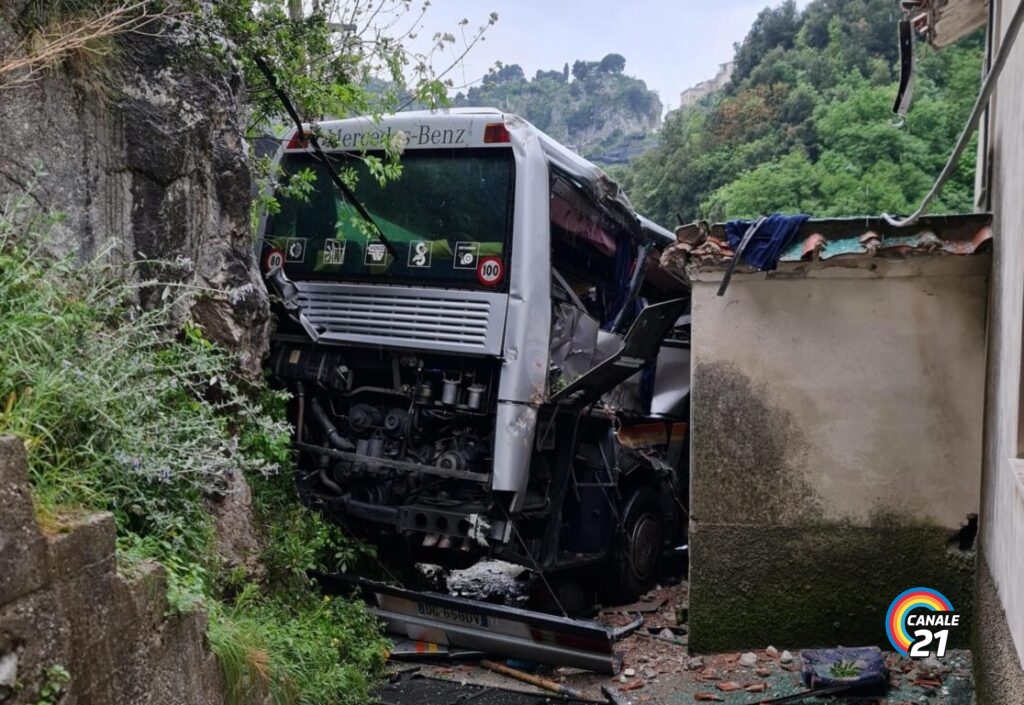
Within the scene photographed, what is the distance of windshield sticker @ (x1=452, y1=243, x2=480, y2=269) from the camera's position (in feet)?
20.3

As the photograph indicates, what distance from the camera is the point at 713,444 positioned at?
5984 millimetres

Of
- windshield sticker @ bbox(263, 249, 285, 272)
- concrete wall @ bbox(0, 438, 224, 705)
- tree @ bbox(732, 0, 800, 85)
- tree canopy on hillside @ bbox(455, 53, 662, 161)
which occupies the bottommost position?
concrete wall @ bbox(0, 438, 224, 705)

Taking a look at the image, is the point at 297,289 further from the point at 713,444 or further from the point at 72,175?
the point at 713,444

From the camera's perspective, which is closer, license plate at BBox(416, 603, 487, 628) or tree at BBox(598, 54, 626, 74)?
license plate at BBox(416, 603, 487, 628)

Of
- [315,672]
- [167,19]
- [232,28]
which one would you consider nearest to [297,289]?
[232,28]

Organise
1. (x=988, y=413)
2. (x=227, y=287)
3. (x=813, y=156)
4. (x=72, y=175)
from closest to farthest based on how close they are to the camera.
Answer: (x=72, y=175), (x=227, y=287), (x=988, y=413), (x=813, y=156)

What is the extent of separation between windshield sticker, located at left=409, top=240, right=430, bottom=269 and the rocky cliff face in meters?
1.39

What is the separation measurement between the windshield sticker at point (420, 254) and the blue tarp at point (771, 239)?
6.62ft

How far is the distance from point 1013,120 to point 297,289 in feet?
15.1

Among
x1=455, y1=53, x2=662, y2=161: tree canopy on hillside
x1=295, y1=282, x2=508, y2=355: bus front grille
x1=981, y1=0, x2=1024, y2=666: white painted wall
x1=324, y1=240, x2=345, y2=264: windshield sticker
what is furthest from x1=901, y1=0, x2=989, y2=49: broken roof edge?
x1=455, y1=53, x2=662, y2=161: tree canopy on hillside

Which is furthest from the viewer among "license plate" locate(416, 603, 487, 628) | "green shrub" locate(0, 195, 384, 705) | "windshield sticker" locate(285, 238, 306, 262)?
"windshield sticker" locate(285, 238, 306, 262)

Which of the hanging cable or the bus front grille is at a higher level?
the hanging cable

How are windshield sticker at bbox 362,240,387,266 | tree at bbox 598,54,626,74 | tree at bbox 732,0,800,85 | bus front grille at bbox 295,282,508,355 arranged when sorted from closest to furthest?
1. bus front grille at bbox 295,282,508,355
2. windshield sticker at bbox 362,240,387,266
3. tree at bbox 732,0,800,85
4. tree at bbox 598,54,626,74

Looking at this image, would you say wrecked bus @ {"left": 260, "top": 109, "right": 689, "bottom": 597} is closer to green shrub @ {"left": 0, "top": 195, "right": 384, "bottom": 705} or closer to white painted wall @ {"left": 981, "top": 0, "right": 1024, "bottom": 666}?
green shrub @ {"left": 0, "top": 195, "right": 384, "bottom": 705}
